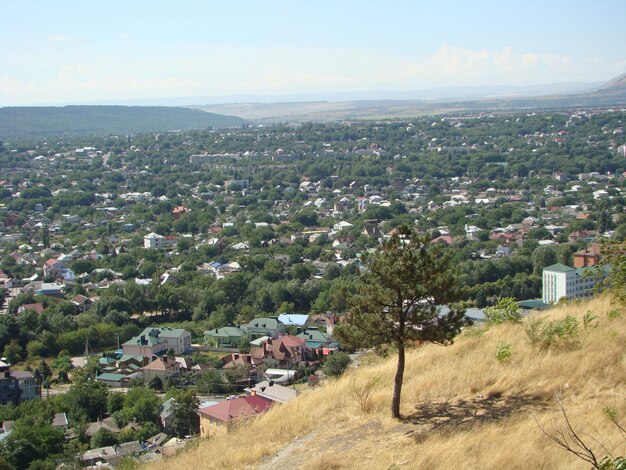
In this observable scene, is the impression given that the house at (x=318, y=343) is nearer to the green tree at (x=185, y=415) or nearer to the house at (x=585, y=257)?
the green tree at (x=185, y=415)

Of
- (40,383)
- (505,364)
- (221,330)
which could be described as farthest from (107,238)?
(505,364)

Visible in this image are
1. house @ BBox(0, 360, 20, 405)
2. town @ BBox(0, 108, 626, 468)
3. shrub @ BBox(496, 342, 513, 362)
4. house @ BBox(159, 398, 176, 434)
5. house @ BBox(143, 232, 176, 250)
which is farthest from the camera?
house @ BBox(143, 232, 176, 250)

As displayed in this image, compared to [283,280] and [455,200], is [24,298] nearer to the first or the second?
[283,280]

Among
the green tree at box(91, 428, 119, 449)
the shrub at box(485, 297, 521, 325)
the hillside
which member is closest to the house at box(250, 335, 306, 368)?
the green tree at box(91, 428, 119, 449)

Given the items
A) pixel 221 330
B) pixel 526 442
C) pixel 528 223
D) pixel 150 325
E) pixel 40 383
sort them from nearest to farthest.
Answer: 1. pixel 526 442
2. pixel 40 383
3. pixel 221 330
4. pixel 150 325
5. pixel 528 223

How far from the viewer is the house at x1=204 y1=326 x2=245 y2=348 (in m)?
19.9

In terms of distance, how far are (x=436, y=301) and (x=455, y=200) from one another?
38.0 meters

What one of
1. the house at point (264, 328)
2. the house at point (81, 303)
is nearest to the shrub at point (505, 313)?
the house at point (264, 328)

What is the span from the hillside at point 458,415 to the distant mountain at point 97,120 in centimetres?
9382

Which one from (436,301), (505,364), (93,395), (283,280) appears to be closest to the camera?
(436,301)

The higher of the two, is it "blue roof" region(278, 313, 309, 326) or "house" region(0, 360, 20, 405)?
"house" region(0, 360, 20, 405)

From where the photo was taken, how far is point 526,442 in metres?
4.14

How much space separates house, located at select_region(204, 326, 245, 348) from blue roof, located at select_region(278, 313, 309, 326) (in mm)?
1320

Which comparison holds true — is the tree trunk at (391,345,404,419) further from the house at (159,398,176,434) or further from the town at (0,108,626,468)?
the house at (159,398,176,434)
